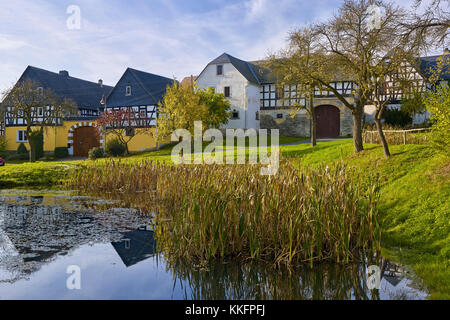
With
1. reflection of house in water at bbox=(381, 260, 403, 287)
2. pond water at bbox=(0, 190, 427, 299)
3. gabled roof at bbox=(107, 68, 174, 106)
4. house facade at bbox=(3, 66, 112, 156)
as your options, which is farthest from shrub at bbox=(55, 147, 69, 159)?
reflection of house in water at bbox=(381, 260, 403, 287)

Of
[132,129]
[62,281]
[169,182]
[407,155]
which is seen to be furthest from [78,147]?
[62,281]

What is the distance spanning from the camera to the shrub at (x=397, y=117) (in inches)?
1203

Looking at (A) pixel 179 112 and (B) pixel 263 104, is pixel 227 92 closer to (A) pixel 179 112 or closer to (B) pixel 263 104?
(B) pixel 263 104

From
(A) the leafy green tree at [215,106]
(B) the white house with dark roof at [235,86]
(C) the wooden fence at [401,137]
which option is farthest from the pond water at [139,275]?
(B) the white house with dark roof at [235,86]

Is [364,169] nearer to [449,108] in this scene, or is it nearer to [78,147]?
[449,108]

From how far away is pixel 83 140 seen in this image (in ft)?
125

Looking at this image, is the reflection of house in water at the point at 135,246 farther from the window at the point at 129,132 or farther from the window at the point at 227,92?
the window at the point at 227,92

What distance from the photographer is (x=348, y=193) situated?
25.3ft

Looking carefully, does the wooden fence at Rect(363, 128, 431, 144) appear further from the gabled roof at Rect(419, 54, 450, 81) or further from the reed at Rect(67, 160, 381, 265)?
the reed at Rect(67, 160, 381, 265)

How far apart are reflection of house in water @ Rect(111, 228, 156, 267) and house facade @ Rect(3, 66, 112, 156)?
95.7ft

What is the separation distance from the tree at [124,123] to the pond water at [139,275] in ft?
78.2

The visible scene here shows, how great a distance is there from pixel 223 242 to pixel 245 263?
537 mm

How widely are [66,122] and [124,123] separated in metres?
6.62

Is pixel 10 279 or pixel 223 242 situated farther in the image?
pixel 223 242
